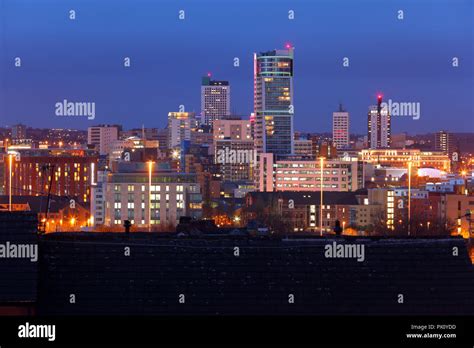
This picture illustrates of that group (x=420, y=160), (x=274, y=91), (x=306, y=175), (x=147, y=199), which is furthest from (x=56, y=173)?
(x=420, y=160)

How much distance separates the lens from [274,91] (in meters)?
191

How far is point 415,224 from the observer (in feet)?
273

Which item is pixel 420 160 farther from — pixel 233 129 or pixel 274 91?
pixel 233 129

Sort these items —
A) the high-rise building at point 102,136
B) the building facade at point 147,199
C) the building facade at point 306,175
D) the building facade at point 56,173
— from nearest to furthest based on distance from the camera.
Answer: the building facade at point 147,199 → the building facade at point 56,173 → the building facade at point 306,175 → the high-rise building at point 102,136

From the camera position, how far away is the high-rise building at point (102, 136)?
180 meters

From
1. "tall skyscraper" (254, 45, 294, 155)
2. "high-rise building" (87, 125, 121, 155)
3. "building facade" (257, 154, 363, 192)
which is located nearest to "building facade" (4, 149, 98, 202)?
"building facade" (257, 154, 363, 192)

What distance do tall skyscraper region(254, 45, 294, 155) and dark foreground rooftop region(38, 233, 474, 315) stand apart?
160 metres

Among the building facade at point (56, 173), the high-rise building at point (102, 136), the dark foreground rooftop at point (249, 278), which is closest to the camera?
the dark foreground rooftop at point (249, 278)

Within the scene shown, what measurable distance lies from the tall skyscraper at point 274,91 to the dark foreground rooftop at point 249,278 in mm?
160399

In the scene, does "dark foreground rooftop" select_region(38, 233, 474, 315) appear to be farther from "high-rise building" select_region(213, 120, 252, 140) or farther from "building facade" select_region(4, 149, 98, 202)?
"high-rise building" select_region(213, 120, 252, 140)

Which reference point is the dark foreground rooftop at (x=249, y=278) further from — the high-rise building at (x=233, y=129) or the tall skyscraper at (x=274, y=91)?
the high-rise building at (x=233, y=129)

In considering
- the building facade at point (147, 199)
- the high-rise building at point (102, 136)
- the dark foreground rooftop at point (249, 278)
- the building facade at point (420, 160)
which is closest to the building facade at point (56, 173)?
the building facade at point (147, 199)

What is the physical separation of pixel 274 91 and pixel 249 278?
540ft

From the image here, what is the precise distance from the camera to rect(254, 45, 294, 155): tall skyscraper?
189 meters
